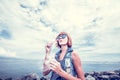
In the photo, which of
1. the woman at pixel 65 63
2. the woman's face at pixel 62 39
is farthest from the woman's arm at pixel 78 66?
the woman's face at pixel 62 39

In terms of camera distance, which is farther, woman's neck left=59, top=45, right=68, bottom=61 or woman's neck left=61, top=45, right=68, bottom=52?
woman's neck left=61, top=45, right=68, bottom=52

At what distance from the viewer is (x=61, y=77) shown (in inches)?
189

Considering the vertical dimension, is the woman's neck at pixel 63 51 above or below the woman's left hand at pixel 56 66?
above

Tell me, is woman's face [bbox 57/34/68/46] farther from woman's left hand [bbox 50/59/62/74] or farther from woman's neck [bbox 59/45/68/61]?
woman's left hand [bbox 50/59/62/74]

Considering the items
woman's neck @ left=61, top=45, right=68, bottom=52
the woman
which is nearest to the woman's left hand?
the woman

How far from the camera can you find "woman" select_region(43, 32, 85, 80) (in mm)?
4637

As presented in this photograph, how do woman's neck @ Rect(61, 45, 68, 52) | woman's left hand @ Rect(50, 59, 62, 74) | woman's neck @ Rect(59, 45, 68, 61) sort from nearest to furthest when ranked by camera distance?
woman's left hand @ Rect(50, 59, 62, 74) → woman's neck @ Rect(59, 45, 68, 61) → woman's neck @ Rect(61, 45, 68, 52)

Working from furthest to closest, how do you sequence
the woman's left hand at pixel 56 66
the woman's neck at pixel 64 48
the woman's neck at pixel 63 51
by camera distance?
the woman's neck at pixel 64 48 → the woman's neck at pixel 63 51 → the woman's left hand at pixel 56 66

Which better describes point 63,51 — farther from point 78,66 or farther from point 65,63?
point 78,66

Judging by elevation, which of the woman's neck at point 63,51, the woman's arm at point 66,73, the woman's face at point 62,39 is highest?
the woman's face at point 62,39

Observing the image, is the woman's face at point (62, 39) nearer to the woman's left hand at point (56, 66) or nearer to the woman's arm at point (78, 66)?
the woman's arm at point (78, 66)

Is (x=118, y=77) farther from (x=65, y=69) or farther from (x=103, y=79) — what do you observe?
(x=65, y=69)

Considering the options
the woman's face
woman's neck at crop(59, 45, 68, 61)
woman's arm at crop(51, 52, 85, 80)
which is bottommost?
woman's arm at crop(51, 52, 85, 80)

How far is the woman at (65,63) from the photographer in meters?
4.64
